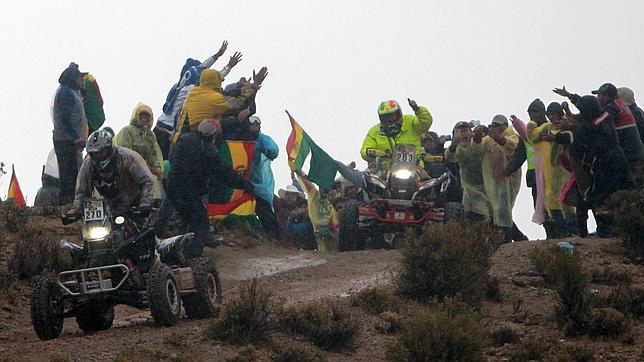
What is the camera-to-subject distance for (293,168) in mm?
22719

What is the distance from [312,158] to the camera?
22344 millimetres

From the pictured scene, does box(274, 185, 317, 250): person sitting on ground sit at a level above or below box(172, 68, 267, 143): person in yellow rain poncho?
below

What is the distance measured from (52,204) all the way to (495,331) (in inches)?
388

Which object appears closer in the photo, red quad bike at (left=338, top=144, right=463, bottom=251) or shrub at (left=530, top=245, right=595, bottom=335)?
shrub at (left=530, top=245, right=595, bottom=335)

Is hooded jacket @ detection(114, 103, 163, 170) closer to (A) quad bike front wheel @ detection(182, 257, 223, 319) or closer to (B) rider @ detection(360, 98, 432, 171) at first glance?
(B) rider @ detection(360, 98, 432, 171)

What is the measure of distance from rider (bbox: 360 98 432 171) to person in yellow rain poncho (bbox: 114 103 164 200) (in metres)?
3.45

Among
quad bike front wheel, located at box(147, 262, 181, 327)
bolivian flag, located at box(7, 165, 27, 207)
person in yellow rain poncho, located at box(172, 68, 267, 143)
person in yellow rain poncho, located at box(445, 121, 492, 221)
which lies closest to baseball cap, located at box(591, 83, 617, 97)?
person in yellow rain poncho, located at box(445, 121, 492, 221)

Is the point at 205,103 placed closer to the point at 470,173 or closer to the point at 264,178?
the point at 264,178

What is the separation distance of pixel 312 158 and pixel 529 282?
27.5 feet

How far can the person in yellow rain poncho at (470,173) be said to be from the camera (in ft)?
63.2

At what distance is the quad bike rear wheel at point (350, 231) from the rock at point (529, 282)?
460cm

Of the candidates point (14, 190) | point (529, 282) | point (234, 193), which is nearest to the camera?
point (529, 282)

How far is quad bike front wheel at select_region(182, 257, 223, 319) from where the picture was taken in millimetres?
13094

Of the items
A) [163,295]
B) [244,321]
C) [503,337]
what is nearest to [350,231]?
[503,337]
